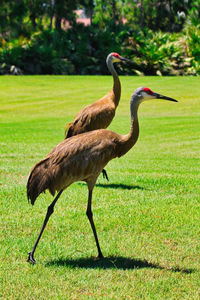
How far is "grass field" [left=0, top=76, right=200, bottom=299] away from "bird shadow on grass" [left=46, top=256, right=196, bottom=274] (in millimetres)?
10

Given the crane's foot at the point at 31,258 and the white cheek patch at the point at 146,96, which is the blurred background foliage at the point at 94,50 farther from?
the crane's foot at the point at 31,258

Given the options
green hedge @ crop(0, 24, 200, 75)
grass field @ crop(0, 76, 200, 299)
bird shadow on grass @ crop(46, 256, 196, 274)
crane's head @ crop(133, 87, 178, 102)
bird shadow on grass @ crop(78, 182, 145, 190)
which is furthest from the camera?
green hedge @ crop(0, 24, 200, 75)

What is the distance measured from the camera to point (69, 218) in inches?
262

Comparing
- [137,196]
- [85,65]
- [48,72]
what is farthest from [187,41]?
[137,196]

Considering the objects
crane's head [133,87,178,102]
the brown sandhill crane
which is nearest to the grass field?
the brown sandhill crane

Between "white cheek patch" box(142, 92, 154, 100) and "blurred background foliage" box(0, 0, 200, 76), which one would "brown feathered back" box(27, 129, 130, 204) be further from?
"blurred background foliage" box(0, 0, 200, 76)

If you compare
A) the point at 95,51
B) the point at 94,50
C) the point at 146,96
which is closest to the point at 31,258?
the point at 146,96

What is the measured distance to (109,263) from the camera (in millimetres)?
5191

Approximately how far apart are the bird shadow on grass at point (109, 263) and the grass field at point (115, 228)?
0.01m

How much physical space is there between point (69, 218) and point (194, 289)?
248cm

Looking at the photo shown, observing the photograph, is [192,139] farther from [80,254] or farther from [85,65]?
[85,65]

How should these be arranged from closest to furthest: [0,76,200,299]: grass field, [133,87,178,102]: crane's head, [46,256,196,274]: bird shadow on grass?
[0,76,200,299]: grass field
[46,256,196,274]: bird shadow on grass
[133,87,178,102]: crane's head

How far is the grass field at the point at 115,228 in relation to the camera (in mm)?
4652

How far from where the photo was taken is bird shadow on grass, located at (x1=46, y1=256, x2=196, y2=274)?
16.6ft
